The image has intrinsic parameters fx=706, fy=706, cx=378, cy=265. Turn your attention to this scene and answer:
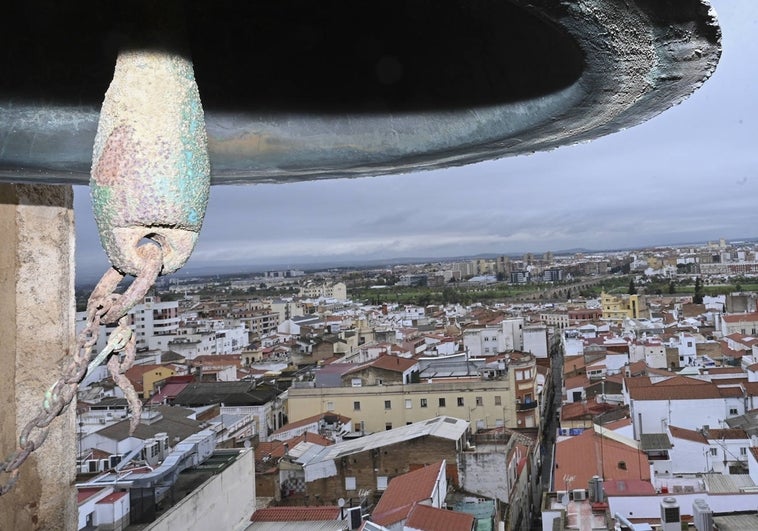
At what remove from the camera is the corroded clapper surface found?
0.58m

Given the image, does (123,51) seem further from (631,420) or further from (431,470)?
(631,420)

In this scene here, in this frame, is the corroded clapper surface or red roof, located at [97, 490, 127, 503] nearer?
the corroded clapper surface

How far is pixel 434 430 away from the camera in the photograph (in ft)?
42.2

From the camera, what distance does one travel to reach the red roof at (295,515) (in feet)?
27.6

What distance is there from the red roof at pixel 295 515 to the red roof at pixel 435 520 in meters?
1.06

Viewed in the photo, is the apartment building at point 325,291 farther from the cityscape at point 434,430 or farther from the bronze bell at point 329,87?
the bronze bell at point 329,87

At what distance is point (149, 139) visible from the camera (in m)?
0.59

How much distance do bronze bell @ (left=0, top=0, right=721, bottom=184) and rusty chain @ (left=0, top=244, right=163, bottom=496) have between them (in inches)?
8.9

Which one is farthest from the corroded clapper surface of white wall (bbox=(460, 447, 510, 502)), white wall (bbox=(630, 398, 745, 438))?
white wall (bbox=(630, 398, 745, 438))

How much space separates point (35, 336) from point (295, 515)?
24.9 feet

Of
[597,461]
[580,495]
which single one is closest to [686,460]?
[597,461]

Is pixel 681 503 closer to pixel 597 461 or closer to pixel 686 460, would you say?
pixel 597 461

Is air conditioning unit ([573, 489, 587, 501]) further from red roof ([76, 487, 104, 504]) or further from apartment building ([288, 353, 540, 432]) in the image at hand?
red roof ([76, 487, 104, 504])

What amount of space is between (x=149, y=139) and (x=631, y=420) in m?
15.5
